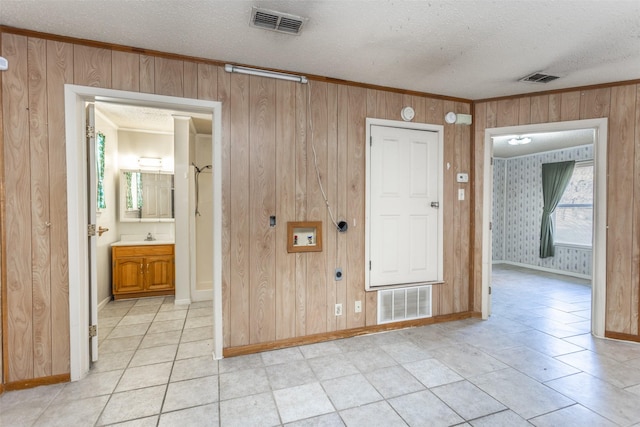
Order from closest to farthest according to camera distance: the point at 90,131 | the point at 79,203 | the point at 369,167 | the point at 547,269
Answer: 1. the point at 79,203
2. the point at 90,131
3. the point at 369,167
4. the point at 547,269

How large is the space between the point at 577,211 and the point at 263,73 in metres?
6.35

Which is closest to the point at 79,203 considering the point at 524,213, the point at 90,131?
the point at 90,131

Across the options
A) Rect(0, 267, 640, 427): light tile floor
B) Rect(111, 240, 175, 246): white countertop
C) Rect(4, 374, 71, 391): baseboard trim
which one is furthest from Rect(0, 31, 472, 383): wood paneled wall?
Rect(111, 240, 175, 246): white countertop

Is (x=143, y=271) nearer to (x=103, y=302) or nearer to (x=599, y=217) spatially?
(x=103, y=302)

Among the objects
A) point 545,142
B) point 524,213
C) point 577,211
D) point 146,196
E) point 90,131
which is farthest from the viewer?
point 524,213

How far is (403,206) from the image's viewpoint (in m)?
3.22

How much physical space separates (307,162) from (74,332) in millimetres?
2263

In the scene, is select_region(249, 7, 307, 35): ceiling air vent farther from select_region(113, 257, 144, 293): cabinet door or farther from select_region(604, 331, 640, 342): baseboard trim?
select_region(604, 331, 640, 342): baseboard trim

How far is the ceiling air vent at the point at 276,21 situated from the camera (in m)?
1.89

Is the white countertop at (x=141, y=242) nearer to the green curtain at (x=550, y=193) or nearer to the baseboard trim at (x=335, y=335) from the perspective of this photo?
the baseboard trim at (x=335, y=335)

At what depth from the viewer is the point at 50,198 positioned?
2.19 meters

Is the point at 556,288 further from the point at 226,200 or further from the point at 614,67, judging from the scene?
the point at 226,200

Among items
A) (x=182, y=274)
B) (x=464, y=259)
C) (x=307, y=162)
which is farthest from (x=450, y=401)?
(x=182, y=274)

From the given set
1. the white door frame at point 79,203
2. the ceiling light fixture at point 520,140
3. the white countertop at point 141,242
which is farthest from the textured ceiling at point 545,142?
the white countertop at point 141,242
